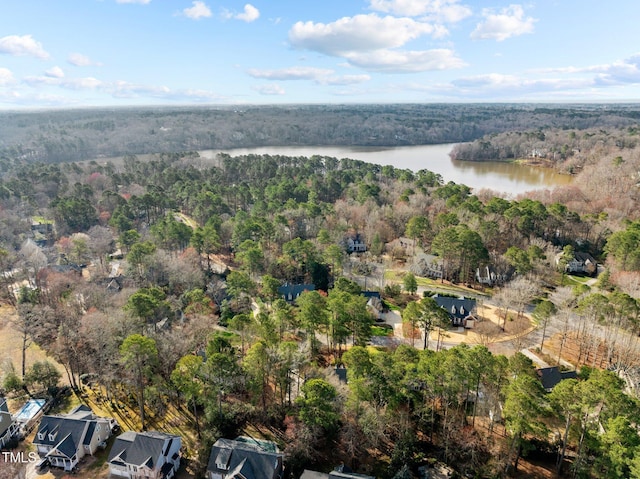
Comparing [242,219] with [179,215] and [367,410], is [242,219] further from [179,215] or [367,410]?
[367,410]

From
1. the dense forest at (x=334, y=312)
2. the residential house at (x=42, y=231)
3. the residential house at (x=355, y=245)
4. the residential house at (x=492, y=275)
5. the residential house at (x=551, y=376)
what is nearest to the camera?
the dense forest at (x=334, y=312)

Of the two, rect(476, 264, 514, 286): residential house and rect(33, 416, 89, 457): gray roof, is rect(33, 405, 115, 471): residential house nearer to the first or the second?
rect(33, 416, 89, 457): gray roof

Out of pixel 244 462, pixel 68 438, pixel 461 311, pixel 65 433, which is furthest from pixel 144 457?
pixel 461 311

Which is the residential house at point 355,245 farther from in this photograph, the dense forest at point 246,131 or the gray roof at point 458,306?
the dense forest at point 246,131

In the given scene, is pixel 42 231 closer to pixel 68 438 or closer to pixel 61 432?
pixel 61 432

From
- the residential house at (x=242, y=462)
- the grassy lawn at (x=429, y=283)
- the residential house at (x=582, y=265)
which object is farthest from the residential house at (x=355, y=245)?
the residential house at (x=242, y=462)

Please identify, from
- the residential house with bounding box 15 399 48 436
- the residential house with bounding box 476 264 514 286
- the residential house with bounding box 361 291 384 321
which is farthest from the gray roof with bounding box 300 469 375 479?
the residential house with bounding box 476 264 514 286

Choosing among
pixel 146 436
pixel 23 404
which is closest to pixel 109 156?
pixel 23 404
